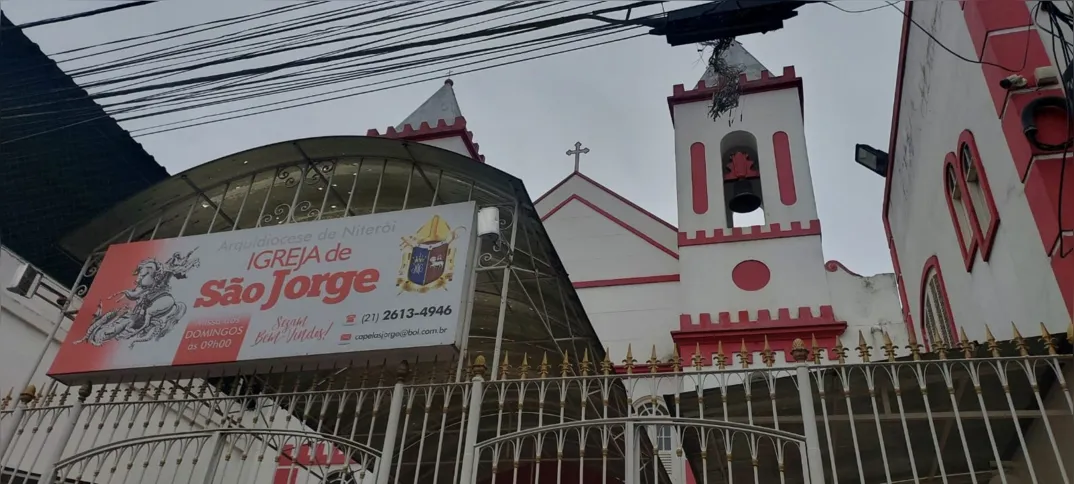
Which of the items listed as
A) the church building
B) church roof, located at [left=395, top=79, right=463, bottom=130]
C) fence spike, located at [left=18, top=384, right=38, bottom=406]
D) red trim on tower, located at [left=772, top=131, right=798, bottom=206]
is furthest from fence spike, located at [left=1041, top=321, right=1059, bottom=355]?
church roof, located at [left=395, top=79, right=463, bottom=130]

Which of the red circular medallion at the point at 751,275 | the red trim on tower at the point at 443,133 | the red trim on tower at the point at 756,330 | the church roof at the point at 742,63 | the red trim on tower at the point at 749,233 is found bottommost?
the red trim on tower at the point at 756,330

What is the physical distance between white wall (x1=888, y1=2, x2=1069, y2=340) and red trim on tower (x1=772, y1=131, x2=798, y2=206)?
2574 mm

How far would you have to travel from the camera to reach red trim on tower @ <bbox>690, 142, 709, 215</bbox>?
14.8 m

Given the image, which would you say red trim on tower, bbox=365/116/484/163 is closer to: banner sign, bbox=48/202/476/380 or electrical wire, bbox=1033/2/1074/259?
banner sign, bbox=48/202/476/380

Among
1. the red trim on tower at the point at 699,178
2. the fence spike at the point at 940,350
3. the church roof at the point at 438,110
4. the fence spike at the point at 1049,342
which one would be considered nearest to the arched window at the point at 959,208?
the fence spike at the point at 1049,342

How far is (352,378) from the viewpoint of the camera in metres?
8.45

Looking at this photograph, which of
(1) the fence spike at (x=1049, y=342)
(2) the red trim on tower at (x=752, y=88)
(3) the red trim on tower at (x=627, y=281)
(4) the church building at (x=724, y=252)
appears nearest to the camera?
(1) the fence spike at (x=1049, y=342)

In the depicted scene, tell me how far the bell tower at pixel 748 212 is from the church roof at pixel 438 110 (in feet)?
19.7

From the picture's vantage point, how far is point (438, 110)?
1972cm

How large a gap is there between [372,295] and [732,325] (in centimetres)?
787

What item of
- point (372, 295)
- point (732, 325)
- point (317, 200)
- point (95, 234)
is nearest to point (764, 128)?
point (732, 325)

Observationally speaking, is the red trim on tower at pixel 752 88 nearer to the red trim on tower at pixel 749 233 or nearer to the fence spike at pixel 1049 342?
the red trim on tower at pixel 749 233

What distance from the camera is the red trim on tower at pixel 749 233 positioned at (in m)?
13.8

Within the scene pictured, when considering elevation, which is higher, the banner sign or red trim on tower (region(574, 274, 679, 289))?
red trim on tower (region(574, 274, 679, 289))
